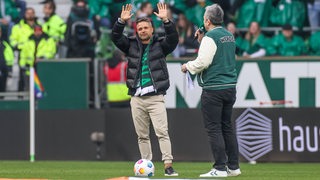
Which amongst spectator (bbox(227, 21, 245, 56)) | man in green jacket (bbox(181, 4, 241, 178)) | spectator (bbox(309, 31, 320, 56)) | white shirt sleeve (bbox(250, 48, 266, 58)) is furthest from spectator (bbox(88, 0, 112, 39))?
man in green jacket (bbox(181, 4, 241, 178))

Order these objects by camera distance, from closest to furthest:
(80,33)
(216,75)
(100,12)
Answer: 1. (216,75)
2. (80,33)
3. (100,12)

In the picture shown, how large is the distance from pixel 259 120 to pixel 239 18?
4229 mm

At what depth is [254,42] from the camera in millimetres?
21719

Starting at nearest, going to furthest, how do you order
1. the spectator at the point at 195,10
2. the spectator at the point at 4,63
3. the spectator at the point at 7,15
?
the spectator at the point at 4,63 < the spectator at the point at 195,10 < the spectator at the point at 7,15

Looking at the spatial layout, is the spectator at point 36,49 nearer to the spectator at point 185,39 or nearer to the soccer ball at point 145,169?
the spectator at point 185,39

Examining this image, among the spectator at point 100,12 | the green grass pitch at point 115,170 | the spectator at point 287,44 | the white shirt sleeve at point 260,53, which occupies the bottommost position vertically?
the green grass pitch at point 115,170

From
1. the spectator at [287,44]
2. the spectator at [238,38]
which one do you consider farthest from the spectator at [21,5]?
the spectator at [287,44]

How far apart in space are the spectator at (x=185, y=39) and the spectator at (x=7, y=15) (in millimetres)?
3651

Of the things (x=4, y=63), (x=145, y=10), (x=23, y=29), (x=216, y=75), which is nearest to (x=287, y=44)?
(x=145, y=10)

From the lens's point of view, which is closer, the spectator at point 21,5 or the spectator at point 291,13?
the spectator at point 291,13

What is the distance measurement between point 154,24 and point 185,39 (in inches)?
31.6

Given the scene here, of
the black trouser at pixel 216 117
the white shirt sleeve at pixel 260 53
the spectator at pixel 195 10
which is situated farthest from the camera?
the spectator at pixel 195 10

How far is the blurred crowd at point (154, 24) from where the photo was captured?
70.5 feet

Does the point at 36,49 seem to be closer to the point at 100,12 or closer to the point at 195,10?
the point at 100,12
